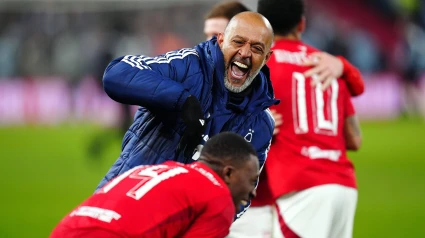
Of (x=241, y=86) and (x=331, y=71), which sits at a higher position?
(x=241, y=86)

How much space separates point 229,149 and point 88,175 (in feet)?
35.6

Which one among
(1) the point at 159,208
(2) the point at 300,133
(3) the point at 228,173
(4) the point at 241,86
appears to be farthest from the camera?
(2) the point at 300,133

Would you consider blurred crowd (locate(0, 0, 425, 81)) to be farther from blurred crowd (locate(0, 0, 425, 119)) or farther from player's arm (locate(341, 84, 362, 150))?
player's arm (locate(341, 84, 362, 150))

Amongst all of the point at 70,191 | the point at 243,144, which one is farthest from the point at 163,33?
the point at 243,144

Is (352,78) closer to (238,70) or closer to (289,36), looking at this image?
(289,36)

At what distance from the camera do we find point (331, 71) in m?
6.04

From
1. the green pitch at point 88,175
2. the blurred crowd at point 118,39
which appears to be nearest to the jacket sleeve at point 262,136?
the green pitch at point 88,175

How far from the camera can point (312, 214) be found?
19.3 feet

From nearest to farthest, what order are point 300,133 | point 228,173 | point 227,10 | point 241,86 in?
point 228,173
point 241,86
point 300,133
point 227,10

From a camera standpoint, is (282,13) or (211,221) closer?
(211,221)

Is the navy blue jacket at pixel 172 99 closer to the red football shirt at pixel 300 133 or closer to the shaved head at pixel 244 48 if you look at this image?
the shaved head at pixel 244 48

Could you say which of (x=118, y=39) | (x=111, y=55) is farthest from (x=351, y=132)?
(x=118, y=39)

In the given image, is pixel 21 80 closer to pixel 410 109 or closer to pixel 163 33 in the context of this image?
A: pixel 163 33

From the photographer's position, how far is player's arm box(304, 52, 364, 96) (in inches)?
236
